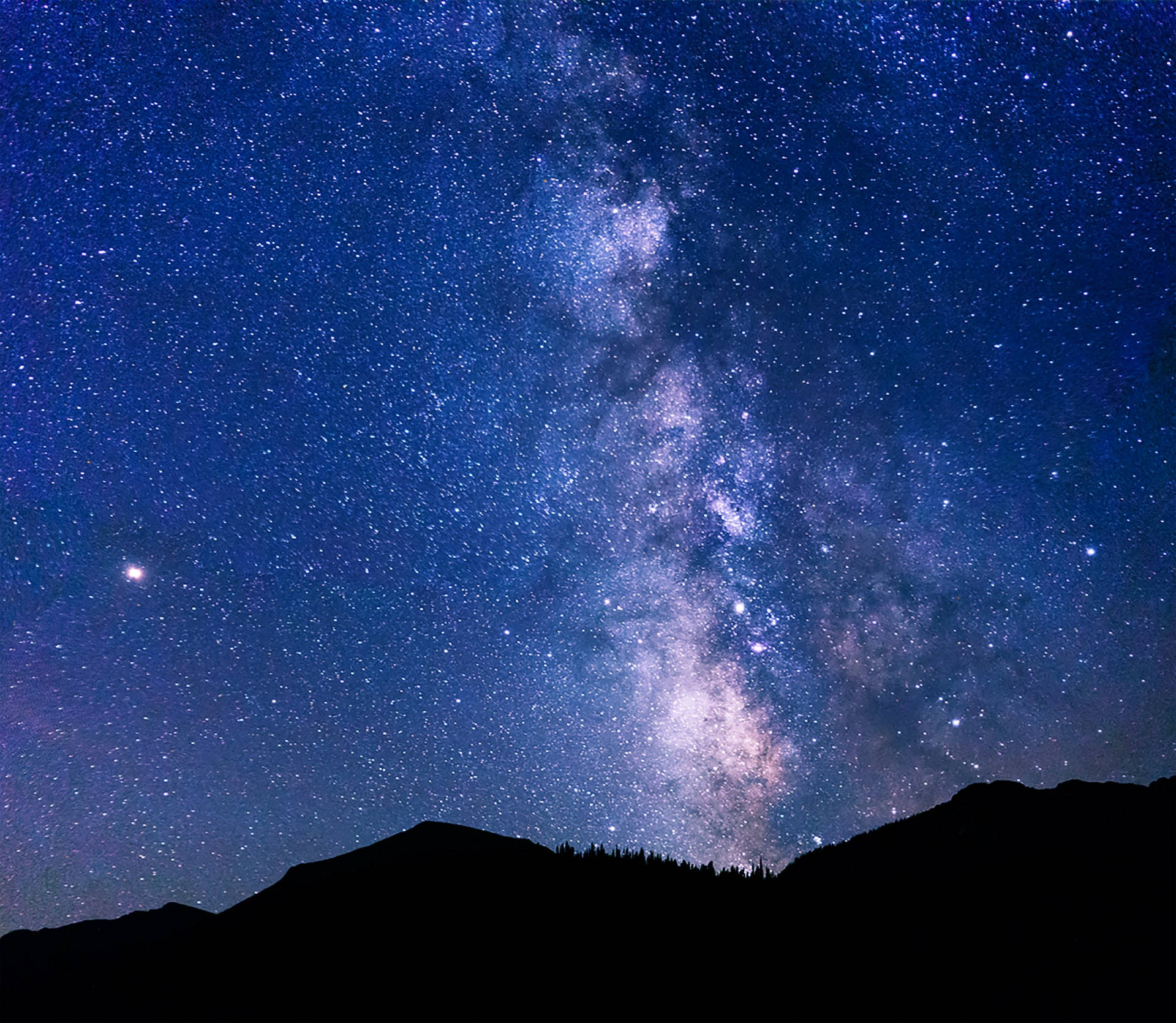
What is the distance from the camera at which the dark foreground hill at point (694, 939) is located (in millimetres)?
7285

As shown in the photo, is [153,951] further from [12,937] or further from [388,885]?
[12,937]

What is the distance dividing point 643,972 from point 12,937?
14.0 m

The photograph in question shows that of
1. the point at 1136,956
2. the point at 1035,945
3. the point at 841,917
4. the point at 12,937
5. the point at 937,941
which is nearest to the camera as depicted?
the point at 1136,956

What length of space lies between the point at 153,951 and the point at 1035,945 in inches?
470

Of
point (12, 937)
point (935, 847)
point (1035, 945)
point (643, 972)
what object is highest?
point (935, 847)

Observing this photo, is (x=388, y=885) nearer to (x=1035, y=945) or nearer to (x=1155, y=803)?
(x=1035, y=945)

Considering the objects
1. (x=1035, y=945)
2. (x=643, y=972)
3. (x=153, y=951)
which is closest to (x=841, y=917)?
(x=1035, y=945)

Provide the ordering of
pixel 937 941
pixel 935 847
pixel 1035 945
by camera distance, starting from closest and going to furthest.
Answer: pixel 1035 945 → pixel 937 941 → pixel 935 847

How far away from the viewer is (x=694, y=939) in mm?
8695

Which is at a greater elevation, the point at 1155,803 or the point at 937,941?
the point at 1155,803

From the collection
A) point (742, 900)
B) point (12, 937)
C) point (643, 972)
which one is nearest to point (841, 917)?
point (742, 900)

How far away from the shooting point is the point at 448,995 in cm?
782

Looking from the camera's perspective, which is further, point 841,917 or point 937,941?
point 841,917

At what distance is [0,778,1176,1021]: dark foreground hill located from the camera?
23.9 ft
